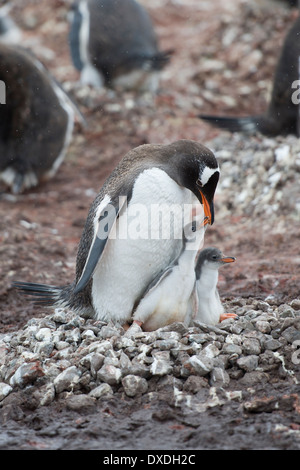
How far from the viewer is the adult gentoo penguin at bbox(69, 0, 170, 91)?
832 centimetres

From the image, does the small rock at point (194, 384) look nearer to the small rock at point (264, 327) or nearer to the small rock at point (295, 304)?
the small rock at point (264, 327)

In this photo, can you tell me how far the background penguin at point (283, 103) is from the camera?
244 inches

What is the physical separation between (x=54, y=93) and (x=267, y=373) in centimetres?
466

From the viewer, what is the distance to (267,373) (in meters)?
2.83

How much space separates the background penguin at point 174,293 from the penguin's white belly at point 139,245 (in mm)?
68

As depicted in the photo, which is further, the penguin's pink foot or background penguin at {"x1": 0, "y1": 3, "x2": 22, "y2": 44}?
background penguin at {"x1": 0, "y1": 3, "x2": 22, "y2": 44}

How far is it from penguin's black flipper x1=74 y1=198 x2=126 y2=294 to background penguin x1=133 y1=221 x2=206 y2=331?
0.31 meters

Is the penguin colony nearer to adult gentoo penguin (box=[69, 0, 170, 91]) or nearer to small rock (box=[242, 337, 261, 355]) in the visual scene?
small rock (box=[242, 337, 261, 355])

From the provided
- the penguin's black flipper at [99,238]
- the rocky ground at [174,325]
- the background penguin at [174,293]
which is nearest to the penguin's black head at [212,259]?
the background penguin at [174,293]

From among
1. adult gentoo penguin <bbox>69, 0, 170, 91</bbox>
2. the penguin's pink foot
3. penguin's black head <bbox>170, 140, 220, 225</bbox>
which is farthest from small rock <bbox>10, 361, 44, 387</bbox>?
adult gentoo penguin <bbox>69, 0, 170, 91</bbox>

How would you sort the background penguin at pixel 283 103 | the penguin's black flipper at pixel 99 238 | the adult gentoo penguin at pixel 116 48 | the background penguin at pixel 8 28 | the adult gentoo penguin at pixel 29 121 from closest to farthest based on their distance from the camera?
1. the penguin's black flipper at pixel 99 238
2. the background penguin at pixel 283 103
3. the adult gentoo penguin at pixel 29 121
4. the adult gentoo penguin at pixel 116 48
5. the background penguin at pixel 8 28

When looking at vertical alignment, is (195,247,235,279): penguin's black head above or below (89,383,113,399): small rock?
above

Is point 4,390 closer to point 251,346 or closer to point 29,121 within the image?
point 251,346
